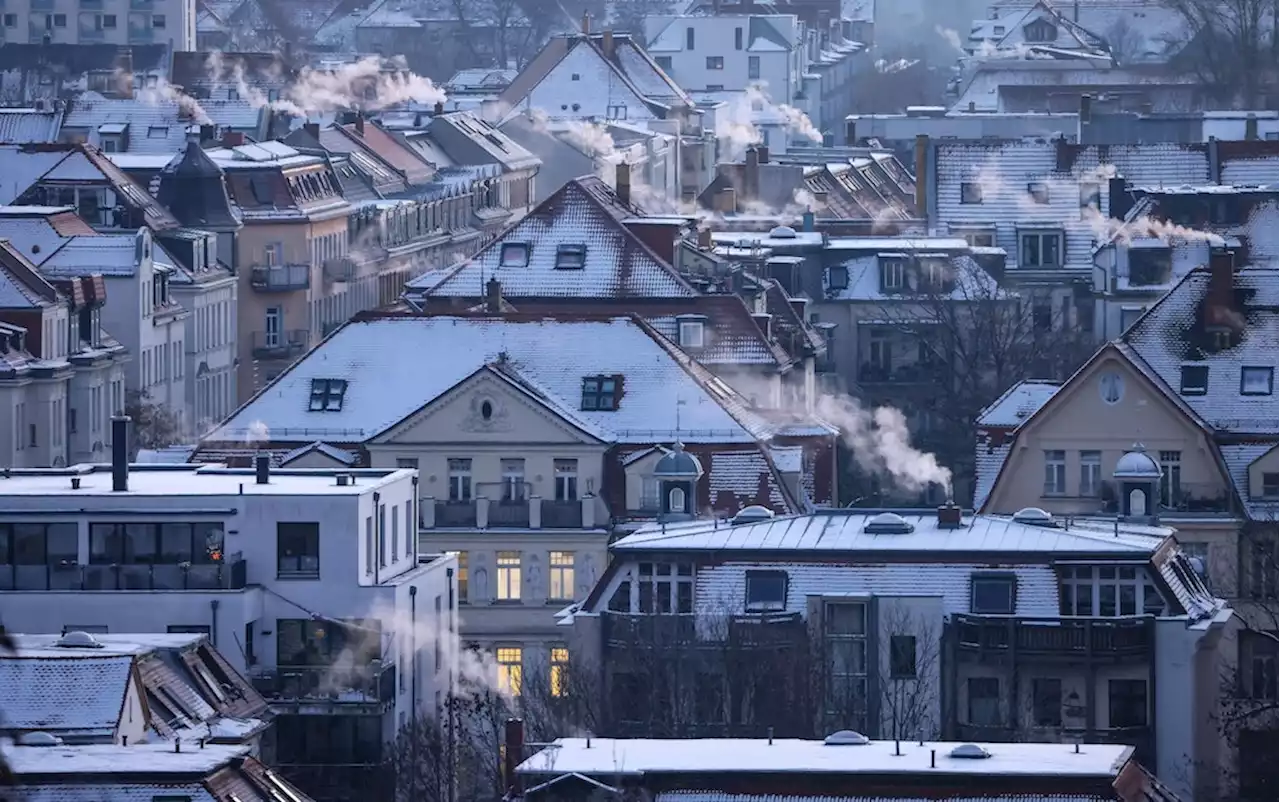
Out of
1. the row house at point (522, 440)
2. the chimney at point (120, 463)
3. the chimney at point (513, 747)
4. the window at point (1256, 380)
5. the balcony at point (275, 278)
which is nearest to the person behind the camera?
the chimney at point (513, 747)

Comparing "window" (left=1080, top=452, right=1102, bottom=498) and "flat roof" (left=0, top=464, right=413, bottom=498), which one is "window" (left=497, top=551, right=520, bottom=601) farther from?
"window" (left=1080, top=452, right=1102, bottom=498)

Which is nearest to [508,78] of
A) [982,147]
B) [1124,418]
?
[982,147]

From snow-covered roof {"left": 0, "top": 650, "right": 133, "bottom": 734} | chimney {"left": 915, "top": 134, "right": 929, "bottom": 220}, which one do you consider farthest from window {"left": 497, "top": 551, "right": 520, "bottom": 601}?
chimney {"left": 915, "top": 134, "right": 929, "bottom": 220}

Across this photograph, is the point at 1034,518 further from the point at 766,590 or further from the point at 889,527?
the point at 766,590

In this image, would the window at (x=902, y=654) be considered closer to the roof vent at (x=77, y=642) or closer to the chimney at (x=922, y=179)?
the roof vent at (x=77, y=642)

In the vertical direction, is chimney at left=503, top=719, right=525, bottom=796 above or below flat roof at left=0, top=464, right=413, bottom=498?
below

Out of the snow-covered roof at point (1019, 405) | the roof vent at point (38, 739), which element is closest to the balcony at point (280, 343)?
the snow-covered roof at point (1019, 405)

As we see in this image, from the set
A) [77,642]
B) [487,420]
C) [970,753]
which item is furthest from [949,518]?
[970,753]
